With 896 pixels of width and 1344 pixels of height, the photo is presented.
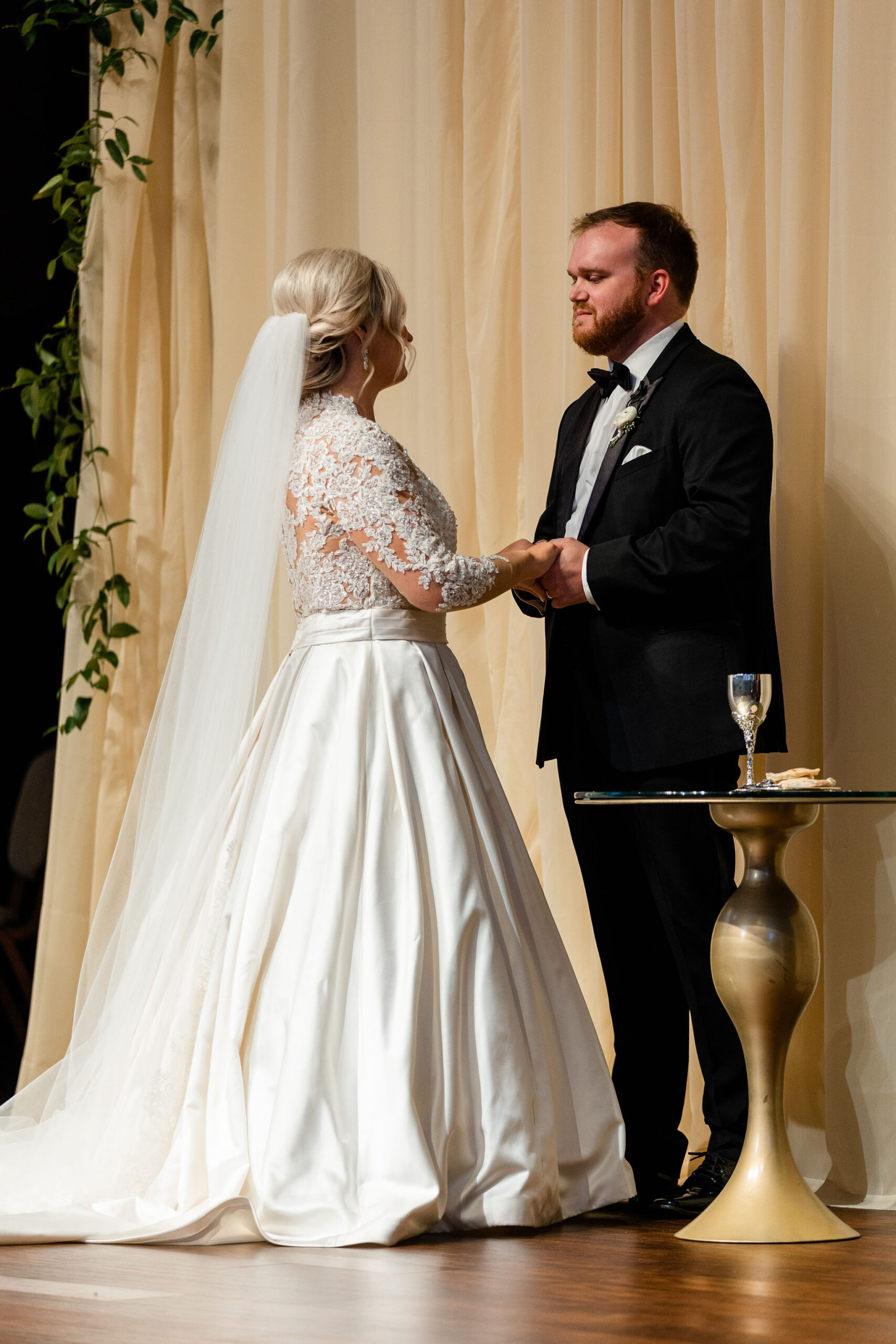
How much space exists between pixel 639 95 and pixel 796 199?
0.47 m

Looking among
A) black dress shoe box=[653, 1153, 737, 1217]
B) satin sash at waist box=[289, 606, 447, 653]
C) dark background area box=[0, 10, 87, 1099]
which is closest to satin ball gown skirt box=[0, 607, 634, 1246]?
satin sash at waist box=[289, 606, 447, 653]

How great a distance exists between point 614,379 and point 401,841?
A: 1007 mm

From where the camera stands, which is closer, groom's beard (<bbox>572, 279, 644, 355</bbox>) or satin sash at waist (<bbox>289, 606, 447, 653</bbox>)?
satin sash at waist (<bbox>289, 606, 447, 653</bbox>)

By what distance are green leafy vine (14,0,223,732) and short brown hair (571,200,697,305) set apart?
5.52 ft

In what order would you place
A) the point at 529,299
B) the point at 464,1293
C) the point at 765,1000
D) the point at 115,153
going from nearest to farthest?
the point at 464,1293, the point at 765,1000, the point at 529,299, the point at 115,153

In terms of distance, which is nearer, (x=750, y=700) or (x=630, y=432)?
(x=750, y=700)

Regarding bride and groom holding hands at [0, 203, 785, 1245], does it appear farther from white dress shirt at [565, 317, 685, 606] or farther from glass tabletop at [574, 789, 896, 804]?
glass tabletop at [574, 789, 896, 804]

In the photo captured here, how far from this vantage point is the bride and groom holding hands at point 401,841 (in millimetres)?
2379

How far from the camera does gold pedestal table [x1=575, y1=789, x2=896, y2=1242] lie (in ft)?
7.55

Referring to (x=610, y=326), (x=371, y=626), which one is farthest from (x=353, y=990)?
(x=610, y=326)

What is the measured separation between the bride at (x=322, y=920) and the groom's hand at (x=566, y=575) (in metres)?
0.03

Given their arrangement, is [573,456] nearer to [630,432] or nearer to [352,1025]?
[630,432]

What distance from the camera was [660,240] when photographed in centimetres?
288

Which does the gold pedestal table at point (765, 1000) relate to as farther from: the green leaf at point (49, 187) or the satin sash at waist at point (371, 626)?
the green leaf at point (49, 187)
